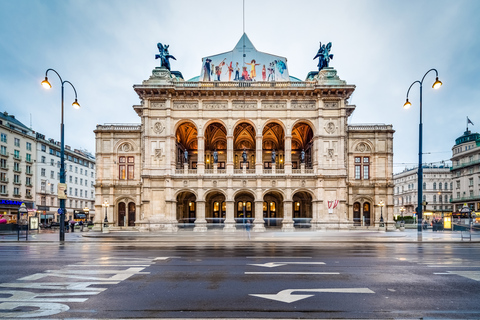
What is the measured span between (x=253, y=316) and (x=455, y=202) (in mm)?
79673

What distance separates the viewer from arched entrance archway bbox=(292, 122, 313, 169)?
40.8m

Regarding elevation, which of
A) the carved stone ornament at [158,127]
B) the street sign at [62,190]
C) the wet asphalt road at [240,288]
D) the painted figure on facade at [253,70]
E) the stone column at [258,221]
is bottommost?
the stone column at [258,221]

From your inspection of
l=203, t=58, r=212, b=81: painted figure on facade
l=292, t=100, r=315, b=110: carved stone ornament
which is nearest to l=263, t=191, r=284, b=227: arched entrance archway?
l=292, t=100, r=315, b=110: carved stone ornament

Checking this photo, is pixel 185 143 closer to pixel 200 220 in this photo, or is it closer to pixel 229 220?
pixel 200 220

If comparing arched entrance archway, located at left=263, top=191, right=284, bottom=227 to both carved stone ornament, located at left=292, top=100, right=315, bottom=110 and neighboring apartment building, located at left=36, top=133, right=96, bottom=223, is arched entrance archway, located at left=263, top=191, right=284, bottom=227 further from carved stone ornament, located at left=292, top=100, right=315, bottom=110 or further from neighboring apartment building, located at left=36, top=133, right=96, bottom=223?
neighboring apartment building, located at left=36, top=133, right=96, bottom=223

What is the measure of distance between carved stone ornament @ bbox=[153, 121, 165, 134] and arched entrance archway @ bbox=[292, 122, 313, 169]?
688 inches

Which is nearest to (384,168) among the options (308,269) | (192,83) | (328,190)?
(328,190)

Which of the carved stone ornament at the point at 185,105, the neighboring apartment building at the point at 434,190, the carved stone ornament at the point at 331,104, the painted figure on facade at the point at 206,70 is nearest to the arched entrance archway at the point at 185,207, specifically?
the carved stone ornament at the point at 185,105

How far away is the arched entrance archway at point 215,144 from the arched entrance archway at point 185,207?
517cm

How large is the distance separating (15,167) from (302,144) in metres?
50.3

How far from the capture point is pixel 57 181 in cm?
6581

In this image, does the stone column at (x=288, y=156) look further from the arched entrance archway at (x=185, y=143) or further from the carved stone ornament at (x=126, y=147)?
the carved stone ornament at (x=126, y=147)

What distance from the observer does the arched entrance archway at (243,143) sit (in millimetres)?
43531

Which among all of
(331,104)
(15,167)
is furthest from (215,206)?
(15,167)
